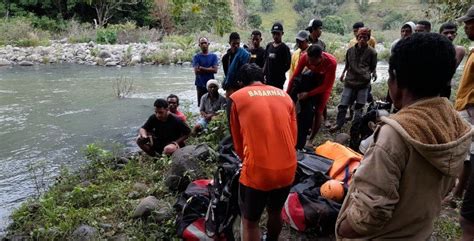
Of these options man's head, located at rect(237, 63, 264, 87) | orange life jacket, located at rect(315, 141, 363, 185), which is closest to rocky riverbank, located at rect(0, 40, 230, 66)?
orange life jacket, located at rect(315, 141, 363, 185)

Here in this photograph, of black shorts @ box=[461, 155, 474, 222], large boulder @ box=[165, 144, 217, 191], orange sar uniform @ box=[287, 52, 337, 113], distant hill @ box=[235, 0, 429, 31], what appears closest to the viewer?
black shorts @ box=[461, 155, 474, 222]

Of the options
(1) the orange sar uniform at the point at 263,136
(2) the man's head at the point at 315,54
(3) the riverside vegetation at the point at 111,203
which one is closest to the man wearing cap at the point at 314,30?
(2) the man's head at the point at 315,54

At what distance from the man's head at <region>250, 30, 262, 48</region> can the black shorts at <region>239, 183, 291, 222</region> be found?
13.0ft

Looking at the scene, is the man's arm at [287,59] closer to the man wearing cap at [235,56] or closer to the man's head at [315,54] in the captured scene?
the man wearing cap at [235,56]

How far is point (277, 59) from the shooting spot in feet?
19.6

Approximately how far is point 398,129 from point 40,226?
3809mm

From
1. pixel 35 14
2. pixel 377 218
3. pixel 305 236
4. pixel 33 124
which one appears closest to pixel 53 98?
pixel 33 124

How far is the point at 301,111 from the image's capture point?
5.05 meters

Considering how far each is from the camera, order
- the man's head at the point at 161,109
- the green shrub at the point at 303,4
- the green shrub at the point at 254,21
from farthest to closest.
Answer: the green shrub at the point at 303,4, the green shrub at the point at 254,21, the man's head at the point at 161,109

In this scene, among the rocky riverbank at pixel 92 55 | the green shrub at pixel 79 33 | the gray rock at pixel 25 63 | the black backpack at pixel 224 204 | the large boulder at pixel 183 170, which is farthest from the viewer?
the green shrub at pixel 79 33

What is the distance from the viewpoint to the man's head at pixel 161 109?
5559 millimetres

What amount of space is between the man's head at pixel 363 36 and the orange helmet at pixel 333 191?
9.30ft

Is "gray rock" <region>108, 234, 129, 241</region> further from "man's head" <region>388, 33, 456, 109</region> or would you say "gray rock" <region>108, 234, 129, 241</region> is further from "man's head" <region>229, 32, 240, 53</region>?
"man's head" <region>229, 32, 240, 53</region>

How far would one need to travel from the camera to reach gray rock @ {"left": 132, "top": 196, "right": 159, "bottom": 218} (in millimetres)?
3988
